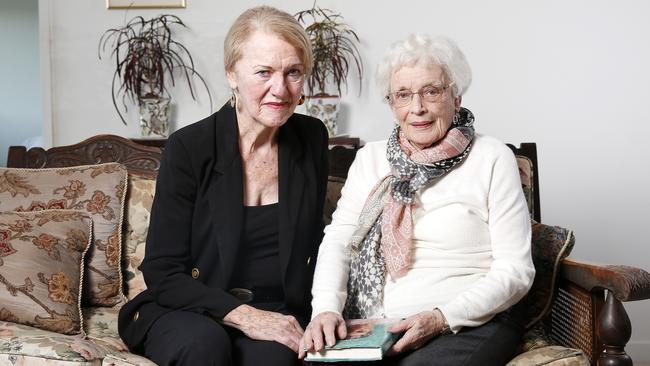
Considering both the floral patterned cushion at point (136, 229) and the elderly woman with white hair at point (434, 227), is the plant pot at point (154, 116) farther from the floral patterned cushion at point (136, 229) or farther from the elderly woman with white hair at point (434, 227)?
the elderly woman with white hair at point (434, 227)

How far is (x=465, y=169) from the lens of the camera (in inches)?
84.4

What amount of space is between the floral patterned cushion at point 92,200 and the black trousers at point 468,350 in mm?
949

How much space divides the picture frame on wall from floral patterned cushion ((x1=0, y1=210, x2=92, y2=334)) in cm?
146

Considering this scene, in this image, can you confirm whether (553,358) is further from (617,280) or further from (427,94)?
(427,94)

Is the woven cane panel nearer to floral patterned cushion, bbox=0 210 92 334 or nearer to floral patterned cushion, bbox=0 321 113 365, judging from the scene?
floral patterned cushion, bbox=0 321 113 365

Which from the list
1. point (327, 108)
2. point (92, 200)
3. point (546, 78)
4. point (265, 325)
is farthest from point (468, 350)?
point (546, 78)

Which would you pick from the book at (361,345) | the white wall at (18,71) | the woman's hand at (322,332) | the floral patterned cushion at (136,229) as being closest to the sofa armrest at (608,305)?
the book at (361,345)

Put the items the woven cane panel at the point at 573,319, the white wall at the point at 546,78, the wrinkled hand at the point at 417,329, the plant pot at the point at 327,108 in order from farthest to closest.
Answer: the white wall at the point at 546,78, the plant pot at the point at 327,108, the woven cane panel at the point at 573,319, the wrinkled hand at the point at 417,329

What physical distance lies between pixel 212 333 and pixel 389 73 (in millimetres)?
799

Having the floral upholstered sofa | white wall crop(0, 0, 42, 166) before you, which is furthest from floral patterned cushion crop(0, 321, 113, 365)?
white wall crop(0, 0, 42, 166)

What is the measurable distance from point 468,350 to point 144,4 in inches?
94.6

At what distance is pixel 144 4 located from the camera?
3.70m

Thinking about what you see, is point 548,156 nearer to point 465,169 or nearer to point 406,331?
point 465,169

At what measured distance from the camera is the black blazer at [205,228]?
2.09 metres
